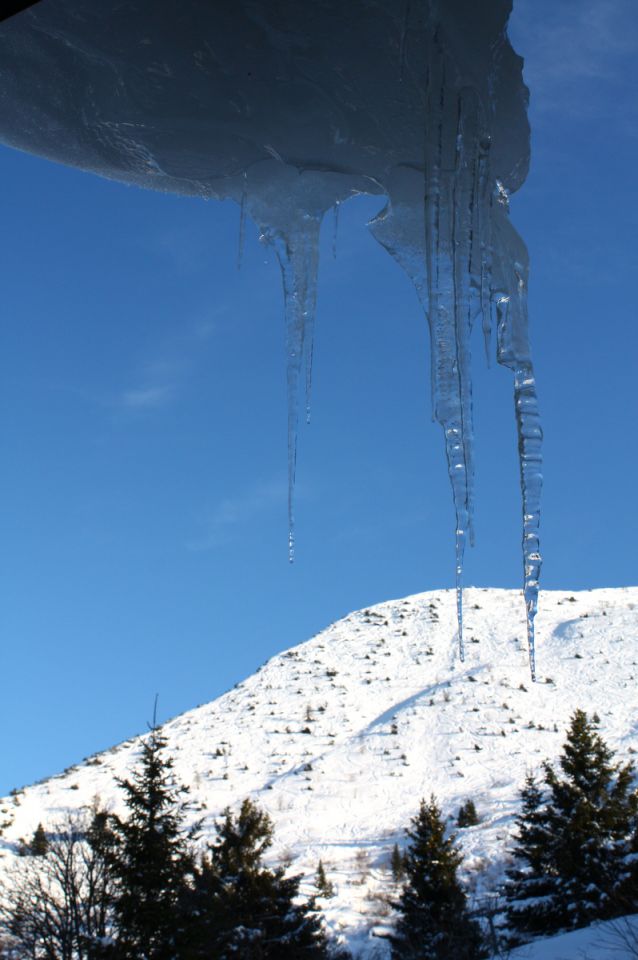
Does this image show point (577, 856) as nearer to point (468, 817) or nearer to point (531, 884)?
point (531, 884)

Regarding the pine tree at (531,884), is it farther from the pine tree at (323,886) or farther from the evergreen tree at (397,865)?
the pine tree at (323,886)

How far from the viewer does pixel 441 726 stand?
36031mm

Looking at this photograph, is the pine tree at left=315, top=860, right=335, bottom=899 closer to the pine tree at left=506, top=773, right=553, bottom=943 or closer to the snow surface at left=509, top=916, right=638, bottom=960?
the pine tree at left=506, top=773, right=553, bottom=943

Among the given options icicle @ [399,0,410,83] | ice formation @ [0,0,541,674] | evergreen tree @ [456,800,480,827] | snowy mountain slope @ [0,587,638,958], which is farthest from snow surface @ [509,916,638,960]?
icicle @ [399,0,410,83]

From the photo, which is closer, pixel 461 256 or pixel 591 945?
pixel 461 256

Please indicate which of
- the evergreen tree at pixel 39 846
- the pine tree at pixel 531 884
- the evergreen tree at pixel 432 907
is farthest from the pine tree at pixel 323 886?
the evergreen tree at pixel 39 846

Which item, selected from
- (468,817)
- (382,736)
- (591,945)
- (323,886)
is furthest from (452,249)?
(382,736)

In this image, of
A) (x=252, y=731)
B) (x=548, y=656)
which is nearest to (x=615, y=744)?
(x=548, y=656)

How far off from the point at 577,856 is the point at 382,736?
15.8 metres

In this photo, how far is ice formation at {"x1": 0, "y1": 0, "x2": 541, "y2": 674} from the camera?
10.1ft

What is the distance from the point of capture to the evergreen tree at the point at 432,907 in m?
18.8

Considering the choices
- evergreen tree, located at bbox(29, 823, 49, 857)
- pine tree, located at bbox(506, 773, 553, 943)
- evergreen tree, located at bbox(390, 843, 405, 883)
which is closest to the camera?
pine tree, located at bbox(506, 773, 553, 943)

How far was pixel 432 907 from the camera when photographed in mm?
21094

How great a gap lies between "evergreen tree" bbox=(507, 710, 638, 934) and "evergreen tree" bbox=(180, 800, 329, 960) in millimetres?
4976
